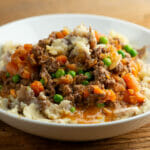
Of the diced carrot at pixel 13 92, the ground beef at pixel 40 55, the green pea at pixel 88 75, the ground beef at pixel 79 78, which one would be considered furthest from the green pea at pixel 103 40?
the diced carrot at pixel 13 92

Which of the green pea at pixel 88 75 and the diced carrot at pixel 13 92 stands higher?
the green pea at pixel 88 75

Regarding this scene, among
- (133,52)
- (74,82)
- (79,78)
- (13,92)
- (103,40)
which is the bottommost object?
(13,92)

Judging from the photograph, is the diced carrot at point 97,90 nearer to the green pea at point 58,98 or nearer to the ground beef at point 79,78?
the ground beef at point 79,78

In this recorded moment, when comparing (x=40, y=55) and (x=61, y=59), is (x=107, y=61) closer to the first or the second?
(x=61, y=59)

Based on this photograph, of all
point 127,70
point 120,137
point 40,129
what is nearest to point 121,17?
point 127,70


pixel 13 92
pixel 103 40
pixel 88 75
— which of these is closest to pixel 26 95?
pixel 13 92

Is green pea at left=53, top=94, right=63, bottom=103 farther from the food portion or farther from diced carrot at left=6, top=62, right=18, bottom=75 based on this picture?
diced carrot at left=6, top=62, right=18, bottom=75

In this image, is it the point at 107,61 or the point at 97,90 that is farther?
the point at 107,61
